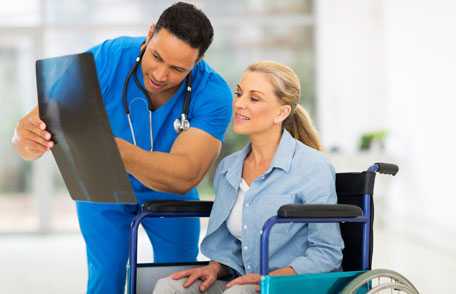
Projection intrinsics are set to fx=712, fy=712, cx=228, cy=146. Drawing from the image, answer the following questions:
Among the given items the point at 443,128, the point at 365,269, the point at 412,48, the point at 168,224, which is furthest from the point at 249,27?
the point at 365,269

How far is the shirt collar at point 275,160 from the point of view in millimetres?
1816

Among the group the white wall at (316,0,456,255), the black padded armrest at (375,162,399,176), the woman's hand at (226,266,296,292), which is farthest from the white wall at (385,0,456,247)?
the woman's hand at (226,266,296,292)

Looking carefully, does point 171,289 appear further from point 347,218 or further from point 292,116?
point 292,116

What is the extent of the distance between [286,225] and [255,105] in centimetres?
32

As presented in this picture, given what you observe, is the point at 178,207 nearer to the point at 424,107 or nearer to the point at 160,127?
the point at 160,127

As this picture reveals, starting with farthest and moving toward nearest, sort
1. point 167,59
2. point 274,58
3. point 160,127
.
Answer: point 274,58, point 160,127, point 167,59

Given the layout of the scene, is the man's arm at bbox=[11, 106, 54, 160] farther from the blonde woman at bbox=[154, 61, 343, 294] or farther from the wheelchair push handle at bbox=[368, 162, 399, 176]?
the wheelchair push handle at bbox=[368, 162, 399, 176]

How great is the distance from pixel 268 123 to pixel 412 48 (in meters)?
4.13

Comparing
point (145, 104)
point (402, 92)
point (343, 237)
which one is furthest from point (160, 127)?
point (402, 92)

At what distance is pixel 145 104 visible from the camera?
2.09 m

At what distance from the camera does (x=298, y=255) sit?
179 cm

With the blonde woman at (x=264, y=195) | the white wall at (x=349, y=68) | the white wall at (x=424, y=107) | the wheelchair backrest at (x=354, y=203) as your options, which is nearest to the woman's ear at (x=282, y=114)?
the blonde woman at (x=264, y=195)

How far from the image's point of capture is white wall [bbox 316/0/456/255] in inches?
195

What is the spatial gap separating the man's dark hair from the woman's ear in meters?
0.28
